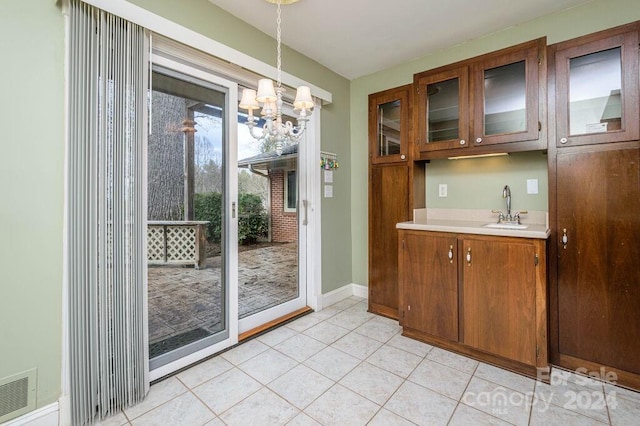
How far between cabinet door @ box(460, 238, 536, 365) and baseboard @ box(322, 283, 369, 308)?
1.48m

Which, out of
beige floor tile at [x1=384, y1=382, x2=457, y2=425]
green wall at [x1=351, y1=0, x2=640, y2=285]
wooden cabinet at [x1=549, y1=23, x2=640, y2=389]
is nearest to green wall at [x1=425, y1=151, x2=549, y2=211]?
green wall at [x1=351, y1=0, x2=640, y2=285]

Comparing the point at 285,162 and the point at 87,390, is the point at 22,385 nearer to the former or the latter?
the point at 87,390

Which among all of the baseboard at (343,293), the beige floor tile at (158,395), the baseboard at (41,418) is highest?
the baseboard at (343,293)

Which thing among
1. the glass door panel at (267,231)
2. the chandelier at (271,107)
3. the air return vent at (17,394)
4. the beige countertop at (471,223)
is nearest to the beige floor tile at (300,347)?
the glass door panel at (267,231)

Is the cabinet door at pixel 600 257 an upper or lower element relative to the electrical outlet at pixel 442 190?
lower

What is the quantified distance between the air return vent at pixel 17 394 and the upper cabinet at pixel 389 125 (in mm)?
3049

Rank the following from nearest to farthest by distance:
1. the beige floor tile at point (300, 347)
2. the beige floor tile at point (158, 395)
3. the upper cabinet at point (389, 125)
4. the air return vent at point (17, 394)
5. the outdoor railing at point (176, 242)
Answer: the air return vent at point (17, 394), the beige floor tile at point (158, 395), the outdoor railing at point (176, 242), the beige floor tile at point (300, 347), the upper cabinet at point (389, 125)

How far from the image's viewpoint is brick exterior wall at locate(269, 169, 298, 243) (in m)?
2.96

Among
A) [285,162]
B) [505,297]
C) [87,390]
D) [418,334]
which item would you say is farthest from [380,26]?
[87,390]

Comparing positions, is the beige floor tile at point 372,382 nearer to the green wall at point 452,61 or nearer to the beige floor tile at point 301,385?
the beige floor tile at point 301,385

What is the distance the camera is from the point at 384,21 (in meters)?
2.45

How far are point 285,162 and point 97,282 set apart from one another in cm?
190

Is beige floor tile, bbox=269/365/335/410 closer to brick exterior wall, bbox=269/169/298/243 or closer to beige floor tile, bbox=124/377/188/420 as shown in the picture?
beige floor tile, bbox=124/377/188/420

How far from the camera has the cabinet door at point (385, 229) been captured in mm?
2996
